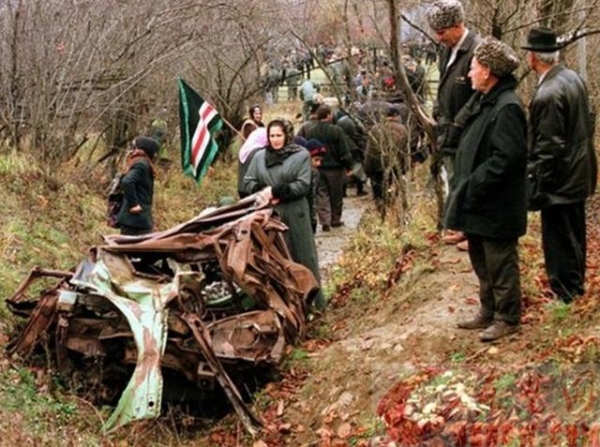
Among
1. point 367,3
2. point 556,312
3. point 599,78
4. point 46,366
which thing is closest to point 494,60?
point 556,312

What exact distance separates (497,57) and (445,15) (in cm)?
114

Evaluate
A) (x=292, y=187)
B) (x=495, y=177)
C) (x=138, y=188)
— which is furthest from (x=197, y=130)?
(x=495, y=177)

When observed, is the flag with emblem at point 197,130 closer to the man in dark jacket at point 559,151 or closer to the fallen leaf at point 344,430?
the man in dark jacket at point 559,151

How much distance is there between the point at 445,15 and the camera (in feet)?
22.8

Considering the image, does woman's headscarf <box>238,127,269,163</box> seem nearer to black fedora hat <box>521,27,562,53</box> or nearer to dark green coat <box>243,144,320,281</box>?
dark green coat <box>243,144,320,281</box>

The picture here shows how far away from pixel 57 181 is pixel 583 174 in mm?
8988

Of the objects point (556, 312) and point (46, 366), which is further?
point (46, 366)

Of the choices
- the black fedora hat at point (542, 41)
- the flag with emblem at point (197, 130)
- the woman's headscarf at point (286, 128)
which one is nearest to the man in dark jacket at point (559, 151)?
the black fedora hat at point (542, 41)

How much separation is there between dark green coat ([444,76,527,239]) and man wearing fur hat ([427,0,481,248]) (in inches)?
30.2

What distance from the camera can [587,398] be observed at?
485cm

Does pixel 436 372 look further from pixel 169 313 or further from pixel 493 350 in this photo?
pixel 169 313

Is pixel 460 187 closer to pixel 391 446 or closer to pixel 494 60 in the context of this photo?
pixel 494 60

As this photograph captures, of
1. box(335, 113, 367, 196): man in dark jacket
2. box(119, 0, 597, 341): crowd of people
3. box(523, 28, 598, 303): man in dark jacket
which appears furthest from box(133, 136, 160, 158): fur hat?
box(335, 113, 367, 196): man in dark jacket

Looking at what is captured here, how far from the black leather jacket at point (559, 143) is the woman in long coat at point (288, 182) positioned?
298 cm
